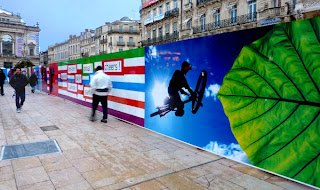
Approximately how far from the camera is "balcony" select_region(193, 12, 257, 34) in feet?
88.2

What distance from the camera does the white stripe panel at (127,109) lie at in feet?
22.4

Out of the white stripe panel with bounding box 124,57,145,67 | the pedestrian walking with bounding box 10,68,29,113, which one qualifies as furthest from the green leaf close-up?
the pedestrian walking with bounding box 10,68,29,113

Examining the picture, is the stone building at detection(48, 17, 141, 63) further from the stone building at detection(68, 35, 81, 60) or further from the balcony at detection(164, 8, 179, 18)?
the balcony at detection(164, 8, 179, 18)

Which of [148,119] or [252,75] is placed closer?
[252,75]

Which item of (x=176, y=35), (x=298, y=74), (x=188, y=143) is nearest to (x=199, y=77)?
(x=188, y=143)

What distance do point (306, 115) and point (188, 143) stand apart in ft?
8.02


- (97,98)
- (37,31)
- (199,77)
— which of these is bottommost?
(97,98)

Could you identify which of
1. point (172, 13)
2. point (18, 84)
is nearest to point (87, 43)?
point (172, 13)

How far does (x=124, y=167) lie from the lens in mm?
3988

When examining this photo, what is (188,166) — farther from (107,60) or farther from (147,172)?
(107,60)

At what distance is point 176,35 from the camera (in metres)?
38.1

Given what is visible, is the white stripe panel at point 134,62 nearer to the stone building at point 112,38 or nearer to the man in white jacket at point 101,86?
the man in white jacket at point 101,86

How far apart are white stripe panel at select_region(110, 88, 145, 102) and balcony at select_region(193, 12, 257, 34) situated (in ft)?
73.8

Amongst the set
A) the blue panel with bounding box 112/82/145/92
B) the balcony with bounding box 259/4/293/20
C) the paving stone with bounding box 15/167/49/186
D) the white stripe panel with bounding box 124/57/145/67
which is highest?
the balcony with bounding box 259/4/293/20
